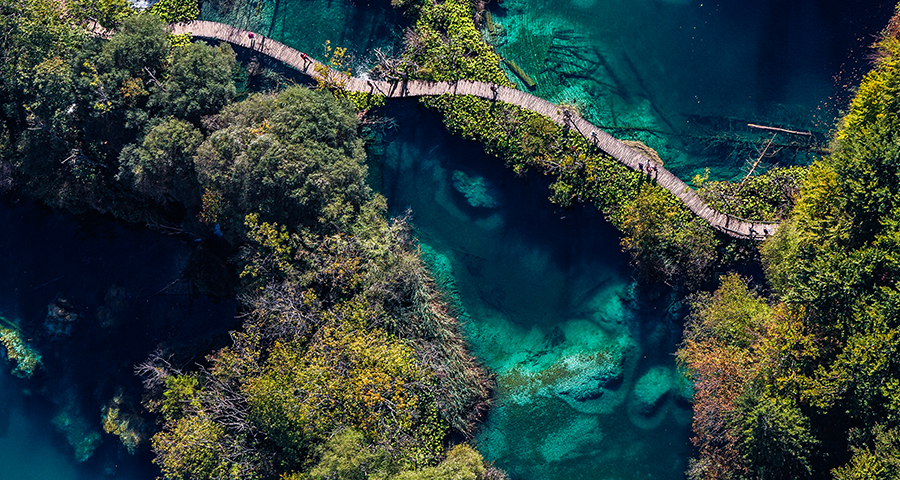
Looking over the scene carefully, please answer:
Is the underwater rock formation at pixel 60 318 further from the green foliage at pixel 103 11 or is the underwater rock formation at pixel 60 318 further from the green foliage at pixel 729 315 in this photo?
the green foliage at pixel 729 315

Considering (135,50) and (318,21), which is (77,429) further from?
(318,21)

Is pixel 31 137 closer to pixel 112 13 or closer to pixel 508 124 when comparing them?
pixel 112 13

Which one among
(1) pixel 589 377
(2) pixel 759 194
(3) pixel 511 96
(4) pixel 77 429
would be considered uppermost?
(3) pixel 511 96

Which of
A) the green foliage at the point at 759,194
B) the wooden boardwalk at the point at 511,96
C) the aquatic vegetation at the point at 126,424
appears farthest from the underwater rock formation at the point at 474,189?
the aquatic vegetation at the point at 126,424

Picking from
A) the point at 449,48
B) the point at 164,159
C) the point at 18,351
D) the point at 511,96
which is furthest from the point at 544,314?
the point at 18,351

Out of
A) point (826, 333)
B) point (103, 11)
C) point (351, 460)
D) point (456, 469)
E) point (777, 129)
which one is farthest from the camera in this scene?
point (777, 129)

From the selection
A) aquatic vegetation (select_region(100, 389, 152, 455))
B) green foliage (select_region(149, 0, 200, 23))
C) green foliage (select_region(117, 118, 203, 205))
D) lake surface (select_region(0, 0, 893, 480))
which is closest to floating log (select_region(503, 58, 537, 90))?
lake surface (select_region(0, 0, 893, 480))

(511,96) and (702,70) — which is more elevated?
(702,70)
